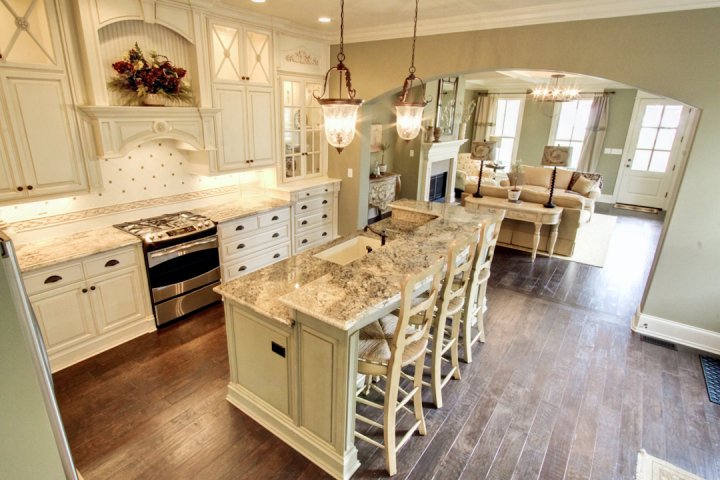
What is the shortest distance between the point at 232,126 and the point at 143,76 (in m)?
1.01

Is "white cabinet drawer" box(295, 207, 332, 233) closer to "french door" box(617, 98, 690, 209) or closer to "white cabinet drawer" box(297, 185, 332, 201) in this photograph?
"white cabinet drawer" box(297, 185, 332, 201)

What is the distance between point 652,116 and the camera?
27.1ft

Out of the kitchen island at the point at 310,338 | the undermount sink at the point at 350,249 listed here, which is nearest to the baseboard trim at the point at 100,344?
the kitchen island at the point at 310,338

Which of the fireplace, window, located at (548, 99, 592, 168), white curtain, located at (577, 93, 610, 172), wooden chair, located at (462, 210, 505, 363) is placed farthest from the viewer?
window, located at (548, 99, 592, 168)

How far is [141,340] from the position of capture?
11.1 ft

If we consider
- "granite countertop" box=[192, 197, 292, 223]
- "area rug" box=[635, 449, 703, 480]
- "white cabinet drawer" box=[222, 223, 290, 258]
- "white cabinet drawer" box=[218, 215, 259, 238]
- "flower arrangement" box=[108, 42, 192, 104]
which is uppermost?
"flower arrangement" box=[108, 42, 192, 104]

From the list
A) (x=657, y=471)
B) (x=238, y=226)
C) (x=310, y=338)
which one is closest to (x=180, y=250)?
(x=238, y=226)

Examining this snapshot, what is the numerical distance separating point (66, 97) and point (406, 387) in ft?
11.2

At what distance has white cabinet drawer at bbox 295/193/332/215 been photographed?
4850 mm

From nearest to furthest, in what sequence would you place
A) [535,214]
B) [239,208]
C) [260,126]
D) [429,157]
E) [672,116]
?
[239,208]
[260,126]
[535,214]
[429,157]
[672,116]

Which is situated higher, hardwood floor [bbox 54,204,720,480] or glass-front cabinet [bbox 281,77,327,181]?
glass-front cabinet [bbox 281,77,327,181]

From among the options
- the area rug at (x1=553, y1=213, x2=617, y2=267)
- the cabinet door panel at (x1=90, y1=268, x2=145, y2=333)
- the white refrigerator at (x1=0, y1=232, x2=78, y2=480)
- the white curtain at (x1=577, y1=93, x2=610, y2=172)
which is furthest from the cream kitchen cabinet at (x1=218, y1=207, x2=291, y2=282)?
the white curtain at (x1=577, y1=93, x2=610, y2=172)

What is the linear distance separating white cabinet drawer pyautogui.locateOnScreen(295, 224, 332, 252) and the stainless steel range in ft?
4.23

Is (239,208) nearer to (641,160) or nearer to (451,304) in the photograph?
(451,304)
